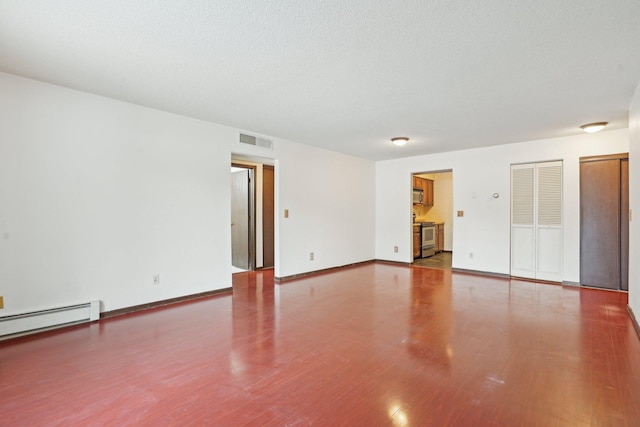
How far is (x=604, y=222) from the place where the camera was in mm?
4758

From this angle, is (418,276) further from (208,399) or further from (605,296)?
(208,399)

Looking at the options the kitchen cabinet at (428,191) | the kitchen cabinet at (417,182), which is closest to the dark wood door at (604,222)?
the kitchen cabinet at (417,182)

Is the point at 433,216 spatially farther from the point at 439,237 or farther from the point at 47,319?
the point at 47,319

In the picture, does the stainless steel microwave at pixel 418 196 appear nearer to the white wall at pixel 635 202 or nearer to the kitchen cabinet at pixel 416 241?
the kitchen cabinet at pixel 416 241

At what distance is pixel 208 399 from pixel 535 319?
346 cm

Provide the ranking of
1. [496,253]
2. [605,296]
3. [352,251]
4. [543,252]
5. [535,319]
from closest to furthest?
[535,319]
[605,296]
[543,252]
[496,253]
[352,251]

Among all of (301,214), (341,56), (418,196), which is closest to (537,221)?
(418,196)

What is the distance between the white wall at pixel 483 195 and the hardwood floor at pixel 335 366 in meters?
1.71

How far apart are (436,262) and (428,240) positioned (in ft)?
3.29

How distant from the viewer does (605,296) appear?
4387 mm

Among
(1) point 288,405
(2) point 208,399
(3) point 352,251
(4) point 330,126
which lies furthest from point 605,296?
(2) point 208,399

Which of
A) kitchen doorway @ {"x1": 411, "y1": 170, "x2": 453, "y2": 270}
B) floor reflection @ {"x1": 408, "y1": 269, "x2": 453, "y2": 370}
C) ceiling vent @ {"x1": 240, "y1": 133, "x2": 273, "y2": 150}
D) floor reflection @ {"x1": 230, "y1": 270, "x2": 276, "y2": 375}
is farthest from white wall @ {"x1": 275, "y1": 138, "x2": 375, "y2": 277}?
floor reflection @ {"x1": 408, "y1": 269, "x2": 453, "y2": 370}

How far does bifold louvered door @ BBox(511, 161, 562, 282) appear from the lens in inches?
204

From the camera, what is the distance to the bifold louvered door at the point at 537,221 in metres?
5.18
